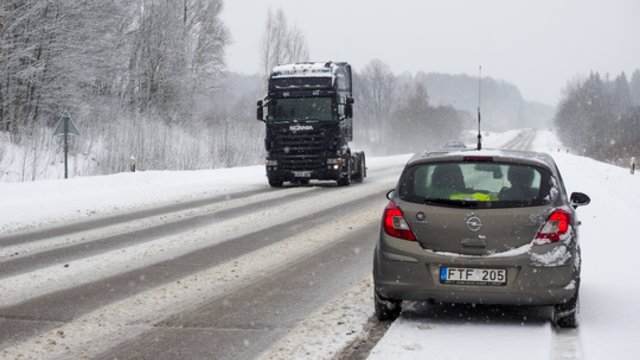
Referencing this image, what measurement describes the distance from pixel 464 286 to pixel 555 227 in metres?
0.89

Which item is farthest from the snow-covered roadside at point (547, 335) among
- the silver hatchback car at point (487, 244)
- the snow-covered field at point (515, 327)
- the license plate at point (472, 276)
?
the license plate at point (472, 276)

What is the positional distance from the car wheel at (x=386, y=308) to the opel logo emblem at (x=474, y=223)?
94cm

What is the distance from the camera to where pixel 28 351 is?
18.0ft

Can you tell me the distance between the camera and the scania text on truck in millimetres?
22281

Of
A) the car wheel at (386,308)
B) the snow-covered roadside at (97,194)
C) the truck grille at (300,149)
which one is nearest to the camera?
the car wheel at (386,308)

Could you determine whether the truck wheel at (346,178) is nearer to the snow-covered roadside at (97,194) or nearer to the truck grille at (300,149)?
the truck grille at (300,149)

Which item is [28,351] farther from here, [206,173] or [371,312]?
[206,173]

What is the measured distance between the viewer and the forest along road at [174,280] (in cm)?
584

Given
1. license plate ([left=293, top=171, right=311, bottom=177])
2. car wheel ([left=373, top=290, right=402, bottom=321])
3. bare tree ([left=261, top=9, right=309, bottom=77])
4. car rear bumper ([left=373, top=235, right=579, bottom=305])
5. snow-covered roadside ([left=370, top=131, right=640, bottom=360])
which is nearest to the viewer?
snow-covered roadside ([left=370, top=131, right=640, bottom=360])

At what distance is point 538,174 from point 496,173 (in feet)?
1.28

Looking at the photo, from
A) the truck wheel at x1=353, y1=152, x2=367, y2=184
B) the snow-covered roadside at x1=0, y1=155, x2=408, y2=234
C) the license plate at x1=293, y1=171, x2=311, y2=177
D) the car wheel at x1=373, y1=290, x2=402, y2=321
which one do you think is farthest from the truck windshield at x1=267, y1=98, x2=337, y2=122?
the car wheel at x1=373, y1=290, x2=402, y2=321

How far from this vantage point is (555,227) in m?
6.14

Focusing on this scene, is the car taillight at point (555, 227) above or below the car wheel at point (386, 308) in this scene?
above

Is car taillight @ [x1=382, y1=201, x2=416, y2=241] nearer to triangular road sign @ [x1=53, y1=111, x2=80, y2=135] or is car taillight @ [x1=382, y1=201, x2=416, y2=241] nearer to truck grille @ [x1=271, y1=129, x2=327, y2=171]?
truck grille @ [x1=271, y1=129, x2=327, y2=171]
